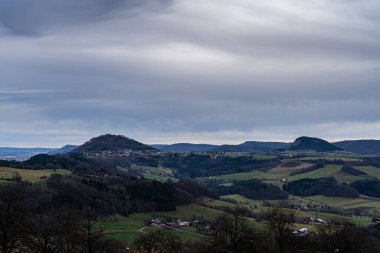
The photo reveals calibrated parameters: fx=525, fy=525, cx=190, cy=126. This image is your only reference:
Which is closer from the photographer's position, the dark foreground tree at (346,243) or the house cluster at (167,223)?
the dark foreground tree at (346,243)

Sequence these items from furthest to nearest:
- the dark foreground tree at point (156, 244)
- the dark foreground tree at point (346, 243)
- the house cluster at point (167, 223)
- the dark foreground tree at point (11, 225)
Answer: the house cluster at point (167, 223) < the dark foreground tree at point (156, 244) < the dark foreground tree at point (346, 243) < the dark foreground tree at point (11, 225)

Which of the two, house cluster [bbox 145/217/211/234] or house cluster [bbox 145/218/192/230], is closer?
house cluster [bbox 145/217/211/234]

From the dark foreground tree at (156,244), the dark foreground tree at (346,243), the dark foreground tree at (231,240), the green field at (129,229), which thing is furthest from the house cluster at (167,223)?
the dark foreground tree at (231,240)

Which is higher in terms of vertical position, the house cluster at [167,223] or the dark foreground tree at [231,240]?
the dark foreground tree at [231,240]

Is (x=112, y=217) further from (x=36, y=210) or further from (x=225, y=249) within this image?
(x=225, y=249)

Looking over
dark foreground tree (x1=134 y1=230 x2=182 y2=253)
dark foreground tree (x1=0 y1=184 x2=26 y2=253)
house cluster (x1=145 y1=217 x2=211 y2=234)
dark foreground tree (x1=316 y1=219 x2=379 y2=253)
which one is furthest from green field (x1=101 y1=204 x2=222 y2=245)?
dark foreground tree (x1=0 y1=184 x2=26 y2=253)

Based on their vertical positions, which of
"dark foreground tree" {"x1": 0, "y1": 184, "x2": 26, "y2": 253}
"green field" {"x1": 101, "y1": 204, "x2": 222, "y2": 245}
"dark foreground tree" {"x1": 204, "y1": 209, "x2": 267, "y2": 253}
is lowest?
"green field" {"x1": 101, "y1": 204, "x2": 222, "y2": 245}

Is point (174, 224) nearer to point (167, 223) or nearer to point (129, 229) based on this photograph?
point (167, 223)

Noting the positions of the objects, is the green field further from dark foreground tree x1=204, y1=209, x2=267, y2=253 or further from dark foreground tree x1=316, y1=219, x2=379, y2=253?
dark foreground tree x1=204, y1=209, x2=267, y2=253

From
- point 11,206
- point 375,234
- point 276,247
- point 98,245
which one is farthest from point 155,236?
point 375,234

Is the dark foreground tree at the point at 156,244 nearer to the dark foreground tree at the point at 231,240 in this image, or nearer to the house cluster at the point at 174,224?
the dark foreground tree at the point at 231,240

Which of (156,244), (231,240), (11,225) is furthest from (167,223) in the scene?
(11,225)

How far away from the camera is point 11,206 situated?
6172 cm

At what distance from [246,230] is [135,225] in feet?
375
